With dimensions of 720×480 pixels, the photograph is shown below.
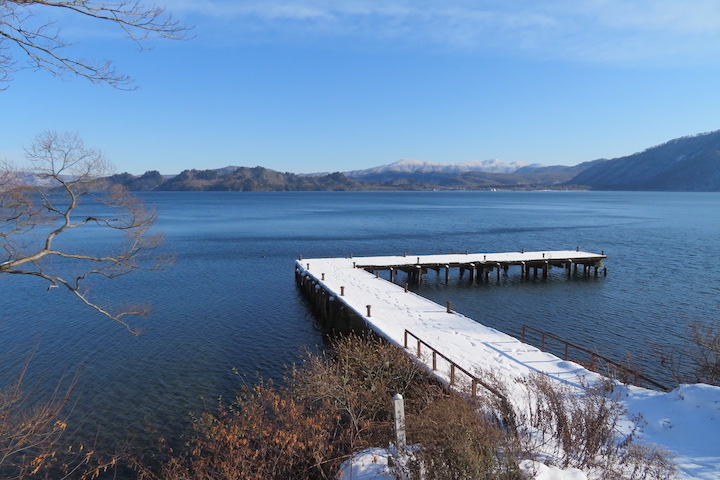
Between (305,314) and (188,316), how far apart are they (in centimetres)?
786

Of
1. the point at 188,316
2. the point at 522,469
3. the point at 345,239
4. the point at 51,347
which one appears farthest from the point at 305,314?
the point at 345,239

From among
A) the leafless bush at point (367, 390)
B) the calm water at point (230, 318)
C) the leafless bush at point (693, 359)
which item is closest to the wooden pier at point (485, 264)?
the calm water at point (230, 318)

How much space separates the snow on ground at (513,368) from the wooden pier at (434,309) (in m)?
0.04

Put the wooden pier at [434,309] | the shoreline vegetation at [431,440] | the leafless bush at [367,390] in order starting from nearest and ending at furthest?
the shoreline vegetation at [431,440] → the leafless bush at [367,390] → the wooden pier at [434,309]

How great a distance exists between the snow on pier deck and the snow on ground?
0.14ft

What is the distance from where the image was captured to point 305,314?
34.1 meters

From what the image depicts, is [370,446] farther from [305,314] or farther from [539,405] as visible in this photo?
[305,314]

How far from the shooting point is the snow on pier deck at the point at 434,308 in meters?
18.5

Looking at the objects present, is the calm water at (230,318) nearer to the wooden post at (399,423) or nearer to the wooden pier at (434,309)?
the wooden pier at (434,309)

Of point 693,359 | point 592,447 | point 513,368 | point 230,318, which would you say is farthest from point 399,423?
point 230,318

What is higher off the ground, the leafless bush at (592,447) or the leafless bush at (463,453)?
the leafless bush at (463,453)

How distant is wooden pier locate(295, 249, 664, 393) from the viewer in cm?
1812

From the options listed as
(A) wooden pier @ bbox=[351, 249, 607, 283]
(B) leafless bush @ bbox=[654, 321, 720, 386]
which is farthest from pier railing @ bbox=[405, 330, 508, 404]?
(A) wooden pier @ bbox=[351, 249, 607, 283]

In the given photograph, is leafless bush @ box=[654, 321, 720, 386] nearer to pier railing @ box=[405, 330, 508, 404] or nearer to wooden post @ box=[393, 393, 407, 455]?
pier railing @ box=[405, 330, 508, 404]
